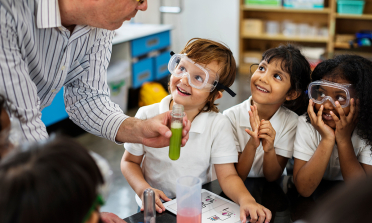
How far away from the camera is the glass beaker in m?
1.06

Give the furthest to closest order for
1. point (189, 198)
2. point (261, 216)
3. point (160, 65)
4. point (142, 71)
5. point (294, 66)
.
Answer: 1. point (160, 65)
2. point (142, 71)
3. point (294, 66)
4. point (261, 216)
5. point (189, 198)

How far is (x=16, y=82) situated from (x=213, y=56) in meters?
0.80

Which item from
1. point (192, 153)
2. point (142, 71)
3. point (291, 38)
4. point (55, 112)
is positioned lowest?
point (55, 112)

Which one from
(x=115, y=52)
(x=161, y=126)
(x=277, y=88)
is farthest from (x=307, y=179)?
(x=115, y=52)

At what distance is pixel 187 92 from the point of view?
1.55 metres

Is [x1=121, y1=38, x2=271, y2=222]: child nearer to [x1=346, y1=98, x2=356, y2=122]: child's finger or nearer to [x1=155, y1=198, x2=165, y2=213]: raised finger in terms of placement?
[x1=155, y1=198, x2=165, y2=213]: raised finger

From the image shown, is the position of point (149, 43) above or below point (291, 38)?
above

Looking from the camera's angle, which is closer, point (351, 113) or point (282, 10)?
point (351, 113)

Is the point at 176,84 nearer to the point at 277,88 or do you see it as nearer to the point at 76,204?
the point at 277,88

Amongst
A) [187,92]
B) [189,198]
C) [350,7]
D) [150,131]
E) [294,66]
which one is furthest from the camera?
[350,7]

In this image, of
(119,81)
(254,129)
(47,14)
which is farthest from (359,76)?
(119,81)

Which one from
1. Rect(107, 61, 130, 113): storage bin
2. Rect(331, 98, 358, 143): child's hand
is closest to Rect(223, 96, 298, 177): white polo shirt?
Rect(331, 98, 358, 143): child's hand

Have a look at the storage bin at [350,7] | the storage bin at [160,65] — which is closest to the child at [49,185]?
the storage bin at [160,65]

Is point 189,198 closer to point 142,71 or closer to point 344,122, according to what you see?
point 344,122
